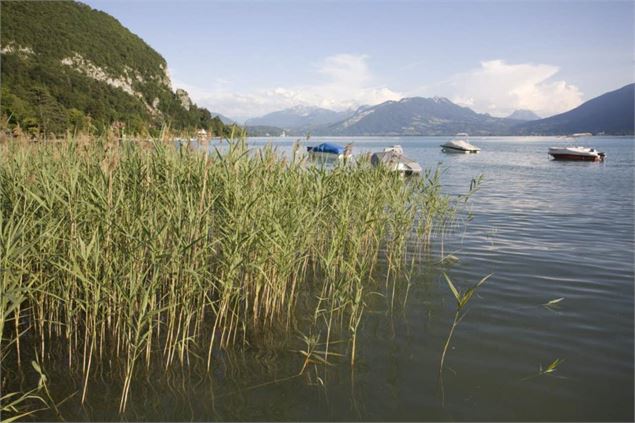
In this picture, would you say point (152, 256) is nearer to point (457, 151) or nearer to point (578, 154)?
point (578, 154)

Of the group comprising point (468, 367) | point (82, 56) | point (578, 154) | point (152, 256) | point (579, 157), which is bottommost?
point (468, 367)

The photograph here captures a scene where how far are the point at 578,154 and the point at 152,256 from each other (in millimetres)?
49116

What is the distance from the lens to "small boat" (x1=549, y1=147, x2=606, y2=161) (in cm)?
4100

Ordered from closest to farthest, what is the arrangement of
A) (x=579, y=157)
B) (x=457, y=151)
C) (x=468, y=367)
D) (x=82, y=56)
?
(x=468, y=367), (x=579, y=157), (x=457, y=151), (x=82, y=56)

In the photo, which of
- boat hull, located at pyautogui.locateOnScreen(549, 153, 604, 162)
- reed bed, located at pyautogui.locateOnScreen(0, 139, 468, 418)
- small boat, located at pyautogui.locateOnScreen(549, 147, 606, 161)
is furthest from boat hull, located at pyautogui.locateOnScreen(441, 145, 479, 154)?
reed bed, located at pyautogui.locateOnScreen(0, 139, 468, 418)

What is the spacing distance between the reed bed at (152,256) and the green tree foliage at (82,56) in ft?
210

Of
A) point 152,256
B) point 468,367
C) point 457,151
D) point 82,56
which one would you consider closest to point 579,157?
point 457,151

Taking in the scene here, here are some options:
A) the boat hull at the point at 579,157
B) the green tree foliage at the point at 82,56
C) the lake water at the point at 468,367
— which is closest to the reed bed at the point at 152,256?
the lake water at the point at 468,367

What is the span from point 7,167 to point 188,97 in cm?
15289

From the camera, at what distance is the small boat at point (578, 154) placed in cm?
4100

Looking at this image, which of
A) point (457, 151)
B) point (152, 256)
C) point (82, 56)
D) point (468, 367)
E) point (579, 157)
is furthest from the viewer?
point (82, 56)

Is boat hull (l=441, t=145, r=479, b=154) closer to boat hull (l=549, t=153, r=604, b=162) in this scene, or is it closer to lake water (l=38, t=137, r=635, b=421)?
boat hull (l=549, t=153, r=604, b=162)

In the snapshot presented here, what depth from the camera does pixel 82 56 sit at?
109 m

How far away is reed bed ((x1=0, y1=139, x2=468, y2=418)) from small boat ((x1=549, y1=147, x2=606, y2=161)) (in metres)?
44.3
